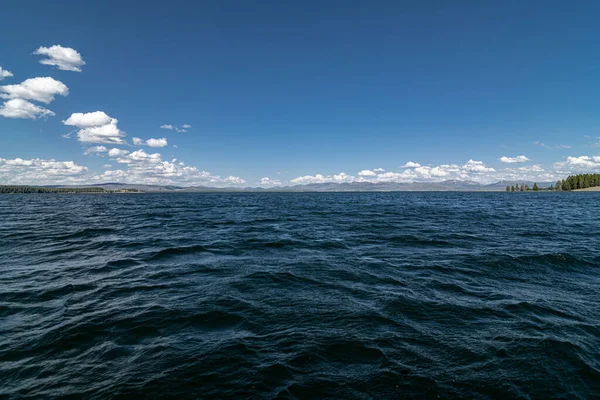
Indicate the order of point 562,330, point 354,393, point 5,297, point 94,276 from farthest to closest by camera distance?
point 94,276 → point 5,297 → point 562,330 → point 354,393

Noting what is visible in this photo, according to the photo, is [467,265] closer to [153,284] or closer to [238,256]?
[238,256]

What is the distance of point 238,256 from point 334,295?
317 inches

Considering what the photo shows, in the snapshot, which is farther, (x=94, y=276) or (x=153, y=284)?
(x=94, y=276)

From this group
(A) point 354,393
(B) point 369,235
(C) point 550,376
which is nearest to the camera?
(A) point 354,393

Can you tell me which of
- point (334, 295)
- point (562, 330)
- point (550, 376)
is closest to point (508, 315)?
point (562, 330)

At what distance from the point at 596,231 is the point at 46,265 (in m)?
40.4

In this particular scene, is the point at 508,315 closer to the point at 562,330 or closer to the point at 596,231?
the point at 562,330

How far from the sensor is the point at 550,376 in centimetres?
607

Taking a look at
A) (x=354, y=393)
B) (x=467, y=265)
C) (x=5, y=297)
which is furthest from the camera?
(x=467, y=265)

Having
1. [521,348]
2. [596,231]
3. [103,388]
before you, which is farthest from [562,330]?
[596,231]

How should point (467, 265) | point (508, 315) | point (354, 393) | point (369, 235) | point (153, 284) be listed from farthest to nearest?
1. point (369, 235)
2. point (467, 265)
3. point (153, 284)
4. point (508, 315)
5. point (354, 393)

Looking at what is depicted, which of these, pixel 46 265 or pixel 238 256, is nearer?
pixel 46 265

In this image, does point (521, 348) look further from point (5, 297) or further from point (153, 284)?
point (5, 297)

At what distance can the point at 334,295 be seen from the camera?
35.1 feet
